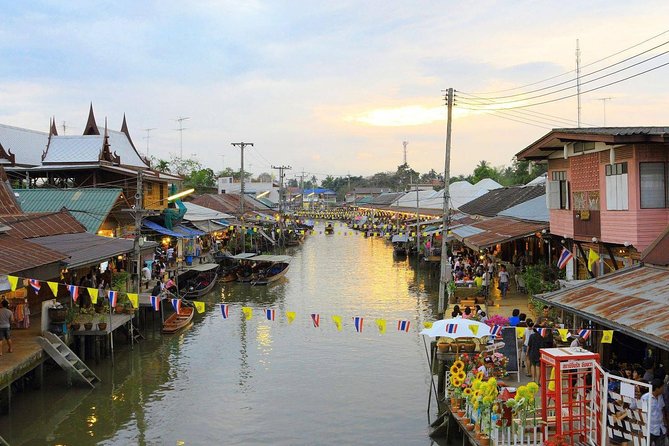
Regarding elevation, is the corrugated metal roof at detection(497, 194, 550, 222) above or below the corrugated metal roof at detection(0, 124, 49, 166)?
below

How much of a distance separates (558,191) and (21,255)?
19.5m

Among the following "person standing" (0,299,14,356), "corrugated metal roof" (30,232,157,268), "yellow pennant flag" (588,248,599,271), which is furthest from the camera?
"corrugated metal roof" (30,232,157,268)

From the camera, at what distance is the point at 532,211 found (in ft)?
111

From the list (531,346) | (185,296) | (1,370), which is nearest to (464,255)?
(185,296)

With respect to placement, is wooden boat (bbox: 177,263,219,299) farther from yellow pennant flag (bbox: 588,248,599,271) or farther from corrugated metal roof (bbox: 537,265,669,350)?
corrugated metal roof (bbox: 537,265,669,350)

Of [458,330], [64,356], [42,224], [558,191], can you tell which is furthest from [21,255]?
[558,191]

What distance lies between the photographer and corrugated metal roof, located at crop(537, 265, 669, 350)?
11594mm

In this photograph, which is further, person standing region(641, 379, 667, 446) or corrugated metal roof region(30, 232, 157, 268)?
corrugated metal roof region(30, 232, 157, 268)

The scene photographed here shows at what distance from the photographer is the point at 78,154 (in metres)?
41.5

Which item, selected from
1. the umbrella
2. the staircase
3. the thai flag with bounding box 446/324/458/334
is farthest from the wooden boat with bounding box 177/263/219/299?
the thai flag with bounding box 446/324/458/334

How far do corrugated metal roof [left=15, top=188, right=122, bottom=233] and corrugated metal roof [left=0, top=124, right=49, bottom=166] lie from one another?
1331 cm

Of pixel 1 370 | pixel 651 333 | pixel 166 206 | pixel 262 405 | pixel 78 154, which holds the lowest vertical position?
pixel 262 405

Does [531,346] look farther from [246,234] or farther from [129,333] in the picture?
[246,234]

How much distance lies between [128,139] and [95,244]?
26.9 metres
